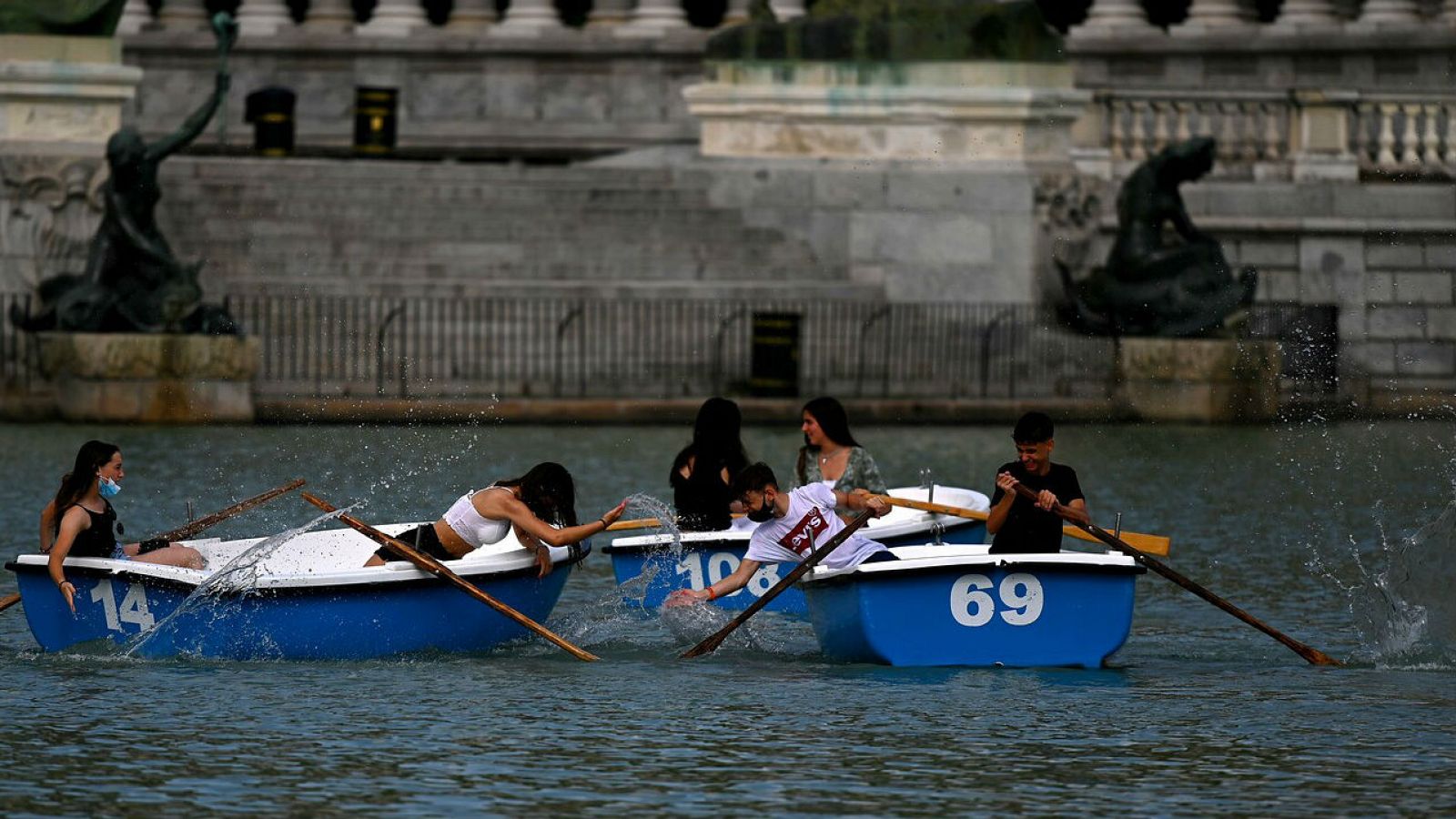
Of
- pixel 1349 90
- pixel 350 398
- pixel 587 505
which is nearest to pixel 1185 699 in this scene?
pixel 587 505

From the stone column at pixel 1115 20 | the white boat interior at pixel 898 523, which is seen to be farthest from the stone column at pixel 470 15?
the white boat interior at pixel 898 523

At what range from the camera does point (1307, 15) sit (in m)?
53.7

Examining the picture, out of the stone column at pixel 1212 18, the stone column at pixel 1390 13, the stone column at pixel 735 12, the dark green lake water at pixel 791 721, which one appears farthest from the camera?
the stone column at pixel 735 12

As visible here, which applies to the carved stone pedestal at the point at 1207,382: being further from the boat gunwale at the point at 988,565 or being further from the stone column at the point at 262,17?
the stone column at the point at 262,17

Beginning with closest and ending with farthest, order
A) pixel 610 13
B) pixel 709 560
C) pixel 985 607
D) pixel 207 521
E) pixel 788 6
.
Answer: pixel 985 607, pixel 207 521, pixel 709 560, pixel 788 6, pixel 610 13

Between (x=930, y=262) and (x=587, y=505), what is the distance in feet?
45.3

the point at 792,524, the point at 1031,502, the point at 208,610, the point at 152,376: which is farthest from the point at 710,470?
the point at 152,376

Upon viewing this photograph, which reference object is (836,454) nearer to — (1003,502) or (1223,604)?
(1003,502)

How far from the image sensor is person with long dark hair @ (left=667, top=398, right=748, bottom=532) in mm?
18844

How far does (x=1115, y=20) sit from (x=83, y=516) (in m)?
40.3

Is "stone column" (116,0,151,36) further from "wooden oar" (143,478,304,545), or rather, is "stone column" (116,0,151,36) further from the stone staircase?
"wooden oar" (143,478,304,545)

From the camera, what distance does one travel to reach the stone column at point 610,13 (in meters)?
55.6

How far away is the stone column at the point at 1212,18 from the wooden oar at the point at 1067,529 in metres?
34.7

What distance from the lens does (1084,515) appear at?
1639 centimetres
